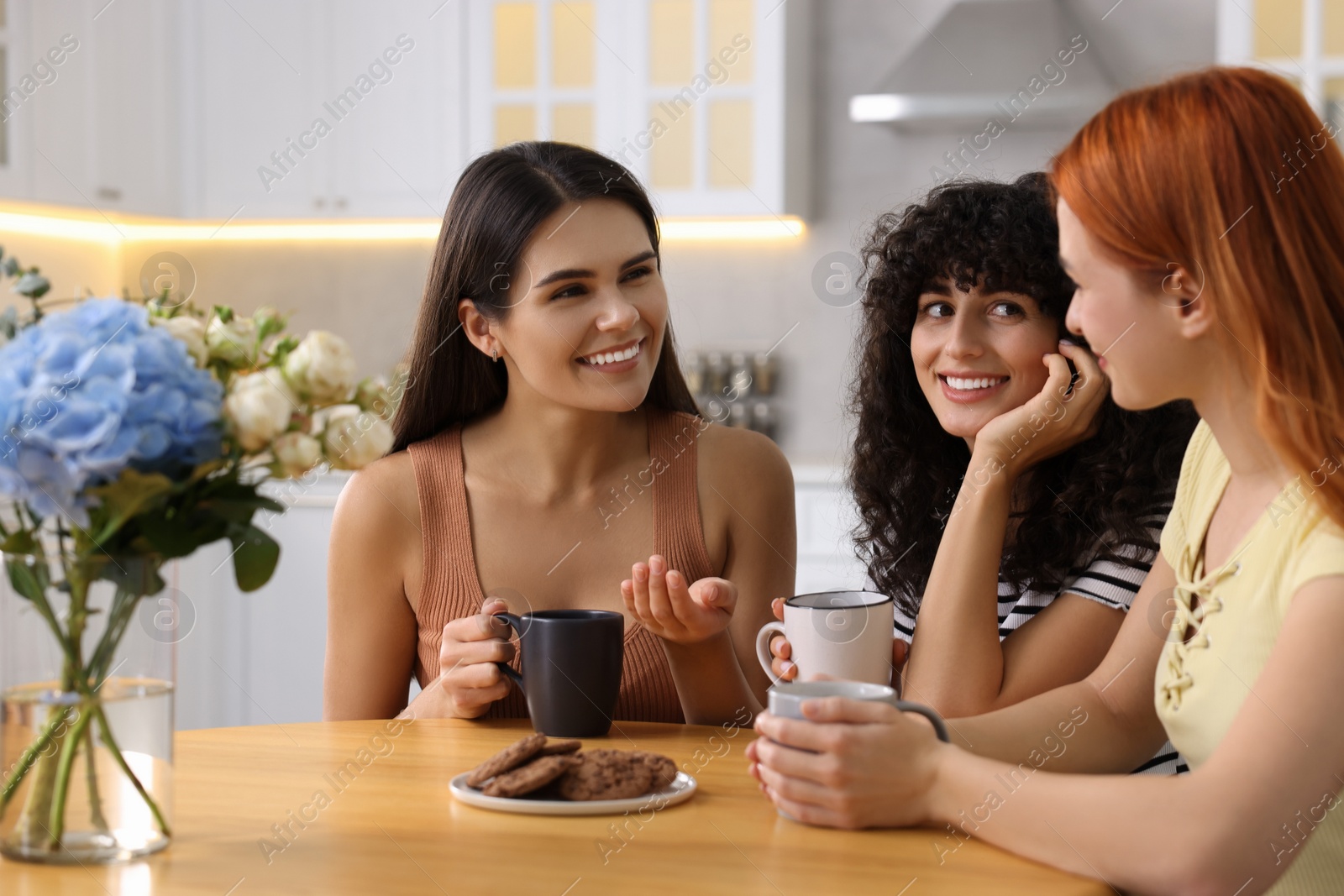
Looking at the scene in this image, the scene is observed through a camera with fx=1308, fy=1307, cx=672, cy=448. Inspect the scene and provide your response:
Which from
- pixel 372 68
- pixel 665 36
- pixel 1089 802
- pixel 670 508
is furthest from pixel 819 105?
pixel 1089 802

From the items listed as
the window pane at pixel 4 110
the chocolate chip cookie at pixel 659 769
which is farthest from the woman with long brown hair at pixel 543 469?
the window pane at pixel 4 110

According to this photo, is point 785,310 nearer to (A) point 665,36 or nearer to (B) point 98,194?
(A) point 665,36

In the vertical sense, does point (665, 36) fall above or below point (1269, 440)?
above

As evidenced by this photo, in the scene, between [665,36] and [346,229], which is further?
[346,229]

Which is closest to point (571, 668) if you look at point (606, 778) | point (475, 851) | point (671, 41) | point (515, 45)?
point (606, 778)

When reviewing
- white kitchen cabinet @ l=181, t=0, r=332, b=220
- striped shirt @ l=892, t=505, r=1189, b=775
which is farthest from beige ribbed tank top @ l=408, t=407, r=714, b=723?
white kitchen cabinet @ l=181, t=0, r=332, b=220

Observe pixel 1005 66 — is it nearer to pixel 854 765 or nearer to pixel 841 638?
pixel 841 638

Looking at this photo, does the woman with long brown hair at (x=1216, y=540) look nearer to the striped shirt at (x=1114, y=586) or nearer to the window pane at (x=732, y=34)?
the striped shirt at (x=1114, y=586)

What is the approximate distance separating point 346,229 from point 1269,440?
371 centimetres

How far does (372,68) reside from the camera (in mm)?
3920

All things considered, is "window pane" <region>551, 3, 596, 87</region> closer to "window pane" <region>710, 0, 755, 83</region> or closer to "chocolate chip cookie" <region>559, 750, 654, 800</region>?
"window pane" <region>710, 0, 755, 83</region>

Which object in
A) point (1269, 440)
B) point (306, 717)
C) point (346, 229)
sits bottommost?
point (306, 717)

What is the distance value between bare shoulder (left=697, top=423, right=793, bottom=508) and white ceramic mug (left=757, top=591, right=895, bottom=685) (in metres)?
0.58

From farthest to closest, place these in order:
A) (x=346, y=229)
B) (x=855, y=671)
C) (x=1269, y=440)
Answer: (x=346, y=229), (x=855, y=671), (x=1269, y=440)
